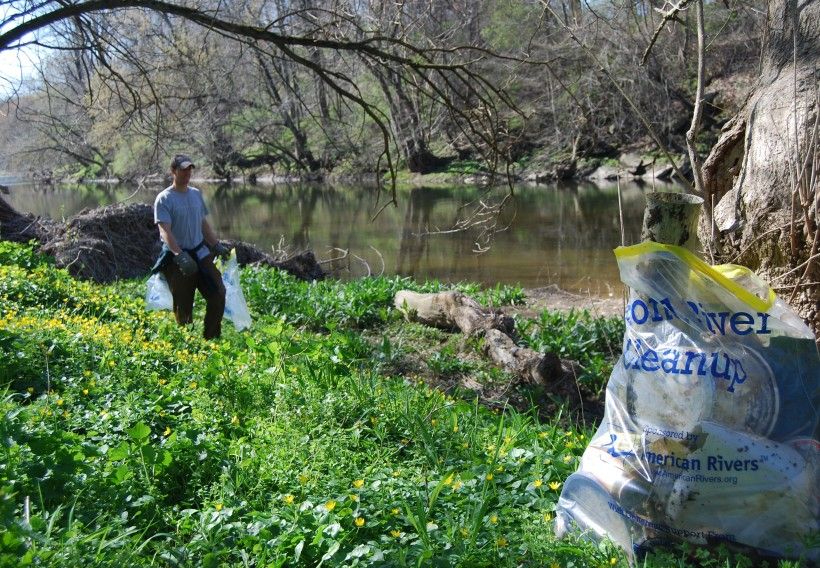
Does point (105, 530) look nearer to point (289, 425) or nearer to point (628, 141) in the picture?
point (289, 425)

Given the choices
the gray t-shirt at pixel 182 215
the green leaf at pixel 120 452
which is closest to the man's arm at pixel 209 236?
the gray t-shirt at pixel 182 215

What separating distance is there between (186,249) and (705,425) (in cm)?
566

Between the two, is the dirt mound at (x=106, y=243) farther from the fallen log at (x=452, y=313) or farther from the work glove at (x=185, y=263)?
the work glove at (x=185, y=263)

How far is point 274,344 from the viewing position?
565cm

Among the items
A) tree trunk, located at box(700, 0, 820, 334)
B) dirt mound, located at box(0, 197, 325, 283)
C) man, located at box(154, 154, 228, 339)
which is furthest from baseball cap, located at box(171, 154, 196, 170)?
dirt mound, located at box(0, 197, 325, 283)

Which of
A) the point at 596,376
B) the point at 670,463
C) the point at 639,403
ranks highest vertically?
A: the point at 639,403

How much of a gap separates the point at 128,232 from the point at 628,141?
29115mm

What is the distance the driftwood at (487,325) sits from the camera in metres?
7.46

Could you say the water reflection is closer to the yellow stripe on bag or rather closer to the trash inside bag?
the yellow stripe on bag

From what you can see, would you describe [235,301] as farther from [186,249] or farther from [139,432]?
[139,432]

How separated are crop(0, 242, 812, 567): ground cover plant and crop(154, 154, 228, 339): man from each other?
152 cm

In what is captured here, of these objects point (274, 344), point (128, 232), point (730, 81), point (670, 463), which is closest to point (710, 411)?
point (670, 463)

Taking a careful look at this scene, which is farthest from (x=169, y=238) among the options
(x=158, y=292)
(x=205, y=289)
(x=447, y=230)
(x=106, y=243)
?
(x=447, y=230)

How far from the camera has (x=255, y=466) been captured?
12.1ft
